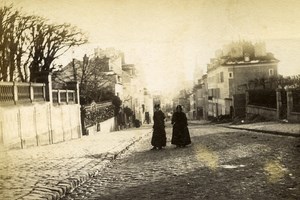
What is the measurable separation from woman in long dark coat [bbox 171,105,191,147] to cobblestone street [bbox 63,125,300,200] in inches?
106

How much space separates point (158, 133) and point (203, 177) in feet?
22.8

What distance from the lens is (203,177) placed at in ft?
27.1

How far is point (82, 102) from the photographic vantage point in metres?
37.3

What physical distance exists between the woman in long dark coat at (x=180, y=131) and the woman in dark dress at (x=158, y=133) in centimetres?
46

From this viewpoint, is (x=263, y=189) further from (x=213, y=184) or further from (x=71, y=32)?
(x=71, y=32)

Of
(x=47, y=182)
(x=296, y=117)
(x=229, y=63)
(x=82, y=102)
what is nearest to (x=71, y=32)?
(x=82, y=102)

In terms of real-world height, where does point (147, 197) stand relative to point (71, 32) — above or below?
below

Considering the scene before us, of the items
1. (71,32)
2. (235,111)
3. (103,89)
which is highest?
(71,32)

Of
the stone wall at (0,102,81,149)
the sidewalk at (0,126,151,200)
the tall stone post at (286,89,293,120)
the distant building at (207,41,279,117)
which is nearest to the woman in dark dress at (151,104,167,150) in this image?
the sidewalk at (0,126,151,200)

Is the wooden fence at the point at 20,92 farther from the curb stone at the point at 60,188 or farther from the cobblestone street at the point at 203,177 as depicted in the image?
the curb stone at the point at 60,188

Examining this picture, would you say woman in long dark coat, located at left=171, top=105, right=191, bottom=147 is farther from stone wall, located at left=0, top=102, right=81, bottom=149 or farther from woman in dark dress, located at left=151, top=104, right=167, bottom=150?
stone wall, located at left=0, top=102, right=81, bottom=149

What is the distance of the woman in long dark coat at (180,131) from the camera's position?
15047 millimetres

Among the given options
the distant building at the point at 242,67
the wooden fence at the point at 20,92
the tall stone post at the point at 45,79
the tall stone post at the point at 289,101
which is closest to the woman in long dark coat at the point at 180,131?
the wooden fence at the point at 20,92

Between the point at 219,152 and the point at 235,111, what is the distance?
108ft
